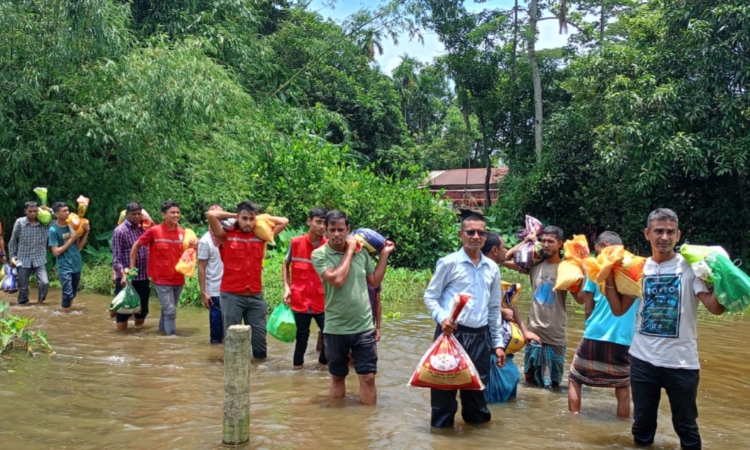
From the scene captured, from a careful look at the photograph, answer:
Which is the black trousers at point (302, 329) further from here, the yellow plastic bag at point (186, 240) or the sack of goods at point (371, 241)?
the yellow plastic bag at point (186, 240)

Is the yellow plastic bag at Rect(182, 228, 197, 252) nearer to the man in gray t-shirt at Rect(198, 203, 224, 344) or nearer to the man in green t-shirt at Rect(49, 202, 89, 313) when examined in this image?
the man in gray t-shirt at Rect(198, 203, 224, 344)

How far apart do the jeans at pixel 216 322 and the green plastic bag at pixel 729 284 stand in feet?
18.3

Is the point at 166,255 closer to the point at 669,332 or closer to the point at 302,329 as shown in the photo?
the point at 302,329

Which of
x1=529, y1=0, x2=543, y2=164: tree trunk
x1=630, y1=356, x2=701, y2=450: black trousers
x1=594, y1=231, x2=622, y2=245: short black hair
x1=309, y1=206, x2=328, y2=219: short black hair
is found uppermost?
x1=529, y1=0, x2=543, y2=164: tree trunk

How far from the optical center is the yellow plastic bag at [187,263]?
315 inches

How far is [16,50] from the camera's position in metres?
12.8

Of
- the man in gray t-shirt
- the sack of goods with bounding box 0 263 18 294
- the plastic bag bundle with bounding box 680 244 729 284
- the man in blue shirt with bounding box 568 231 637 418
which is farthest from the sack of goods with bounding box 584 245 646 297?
the sack of goods with bounding box 0 263 18 294

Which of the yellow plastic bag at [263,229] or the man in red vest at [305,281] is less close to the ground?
the yellow plastic bag at [263,229]

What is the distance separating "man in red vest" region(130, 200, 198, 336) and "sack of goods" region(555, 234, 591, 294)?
479cm

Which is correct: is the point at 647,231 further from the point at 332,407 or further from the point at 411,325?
the point at 411,325

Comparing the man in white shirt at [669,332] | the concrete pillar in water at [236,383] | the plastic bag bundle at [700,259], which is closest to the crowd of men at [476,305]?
the man in white shirt at [669,332]

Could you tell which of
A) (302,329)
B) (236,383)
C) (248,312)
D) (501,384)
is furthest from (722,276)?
(248,312)

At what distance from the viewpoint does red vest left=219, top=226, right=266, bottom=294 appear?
6793mm

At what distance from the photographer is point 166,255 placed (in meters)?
8.29
